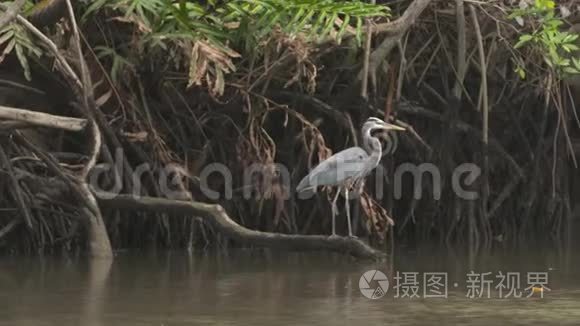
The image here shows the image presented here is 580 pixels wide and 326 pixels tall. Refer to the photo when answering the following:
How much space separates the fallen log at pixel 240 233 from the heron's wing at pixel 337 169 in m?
0.59

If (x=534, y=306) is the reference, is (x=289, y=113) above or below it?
above

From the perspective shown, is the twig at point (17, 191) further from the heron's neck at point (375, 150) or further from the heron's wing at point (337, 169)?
the heron's neck at point (375, 150)

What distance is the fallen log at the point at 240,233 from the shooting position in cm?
1041

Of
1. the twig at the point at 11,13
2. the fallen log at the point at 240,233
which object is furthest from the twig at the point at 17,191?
the twig at the point at 11,13

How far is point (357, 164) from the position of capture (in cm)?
1128

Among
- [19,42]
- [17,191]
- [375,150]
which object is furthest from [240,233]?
[19,42]

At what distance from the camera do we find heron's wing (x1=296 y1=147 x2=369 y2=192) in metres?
11.2

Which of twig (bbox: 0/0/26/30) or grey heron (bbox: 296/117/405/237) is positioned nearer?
twig (bbox: 0/0/26/30)

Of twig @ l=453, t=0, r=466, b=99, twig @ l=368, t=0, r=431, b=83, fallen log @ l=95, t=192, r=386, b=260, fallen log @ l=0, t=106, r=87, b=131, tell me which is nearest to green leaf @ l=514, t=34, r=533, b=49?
twig @ l=453, t=0, r=466, b=99

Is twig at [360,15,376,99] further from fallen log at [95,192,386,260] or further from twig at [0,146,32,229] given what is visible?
twig at [0,146,32,229]

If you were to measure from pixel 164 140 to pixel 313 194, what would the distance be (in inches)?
46.5

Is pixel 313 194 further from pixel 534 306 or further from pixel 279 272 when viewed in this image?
pixel 534 306

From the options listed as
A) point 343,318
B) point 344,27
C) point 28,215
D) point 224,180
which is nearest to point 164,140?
point 224,180

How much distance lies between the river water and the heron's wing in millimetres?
512
